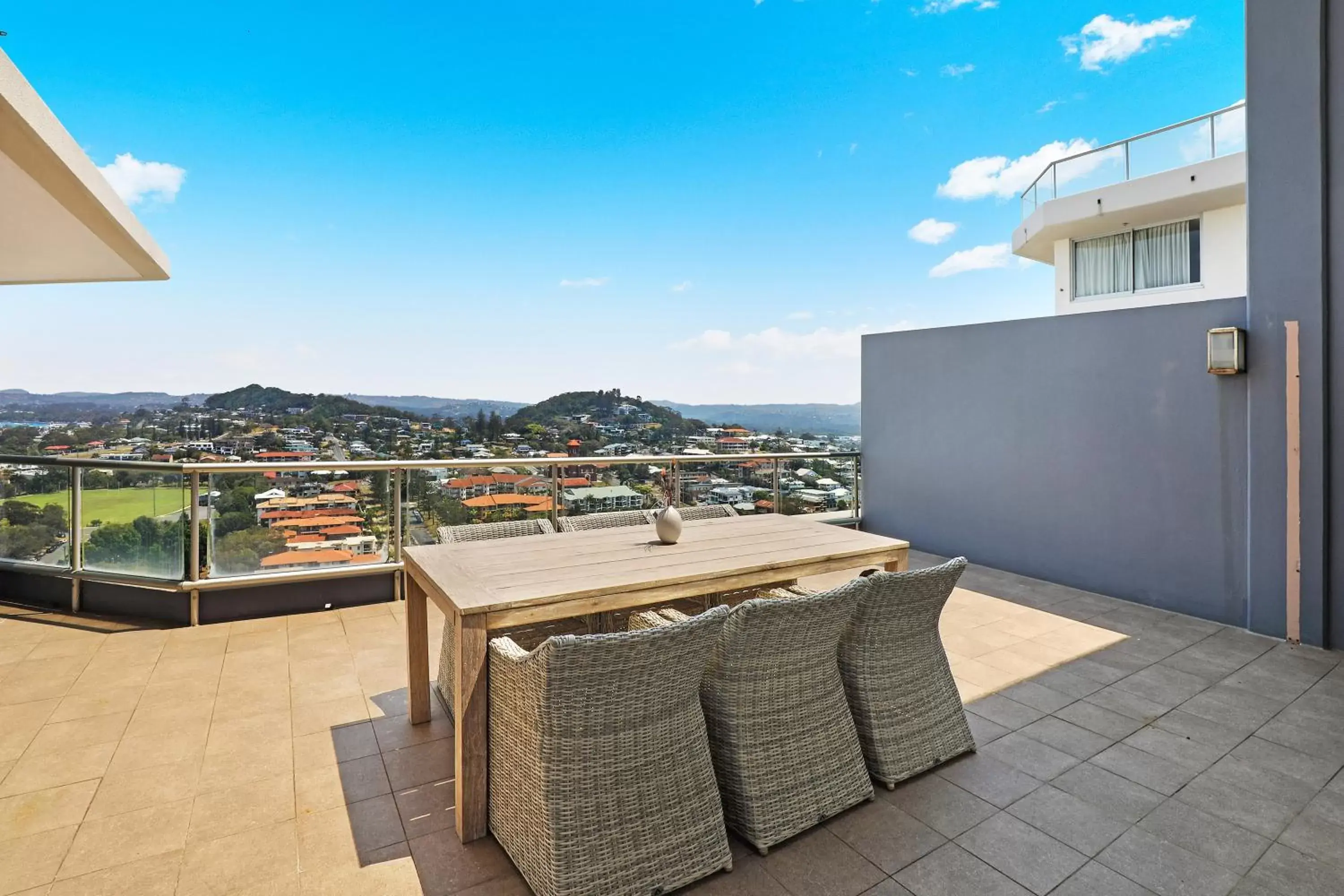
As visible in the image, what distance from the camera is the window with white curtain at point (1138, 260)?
353 inches

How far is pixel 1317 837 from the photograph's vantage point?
2.10 m

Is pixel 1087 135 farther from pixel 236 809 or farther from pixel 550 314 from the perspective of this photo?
pixel 236 809

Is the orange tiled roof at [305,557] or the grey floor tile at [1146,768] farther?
the orange tiled roof at [305,557]

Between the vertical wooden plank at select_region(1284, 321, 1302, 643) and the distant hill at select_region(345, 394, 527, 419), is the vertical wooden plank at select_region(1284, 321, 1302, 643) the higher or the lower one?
the lower one

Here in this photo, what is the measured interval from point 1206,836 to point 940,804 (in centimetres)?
80

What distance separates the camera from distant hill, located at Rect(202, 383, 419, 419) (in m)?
6.95

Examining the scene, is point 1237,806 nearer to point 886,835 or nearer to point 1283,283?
point 886,835

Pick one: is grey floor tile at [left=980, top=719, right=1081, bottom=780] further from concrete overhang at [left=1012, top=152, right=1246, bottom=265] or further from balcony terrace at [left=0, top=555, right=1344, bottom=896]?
concrete overhang at [left=1012, top=152, right=1246, bottom=265]

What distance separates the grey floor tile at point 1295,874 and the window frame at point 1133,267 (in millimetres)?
9022

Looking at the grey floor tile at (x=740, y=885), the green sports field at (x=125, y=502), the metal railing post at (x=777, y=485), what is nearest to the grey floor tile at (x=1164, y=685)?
the grey floor tile at (x=740, y=885)

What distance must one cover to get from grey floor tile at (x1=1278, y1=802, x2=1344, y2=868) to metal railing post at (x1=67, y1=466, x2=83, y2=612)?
6.46 meters

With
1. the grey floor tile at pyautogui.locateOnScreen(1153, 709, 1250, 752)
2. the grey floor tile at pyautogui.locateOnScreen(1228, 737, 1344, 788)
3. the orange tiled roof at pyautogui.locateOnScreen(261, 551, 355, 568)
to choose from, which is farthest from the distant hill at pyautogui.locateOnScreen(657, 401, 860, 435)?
the grey floor tile at pyautogui.locateOnScreen(1228, 737, 1344, 788)

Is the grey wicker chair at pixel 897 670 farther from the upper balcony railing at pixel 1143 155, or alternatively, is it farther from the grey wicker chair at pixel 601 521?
the upper balcony railing at pixel 1143 155

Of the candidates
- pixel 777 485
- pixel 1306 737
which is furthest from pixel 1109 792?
pixel 777 485
